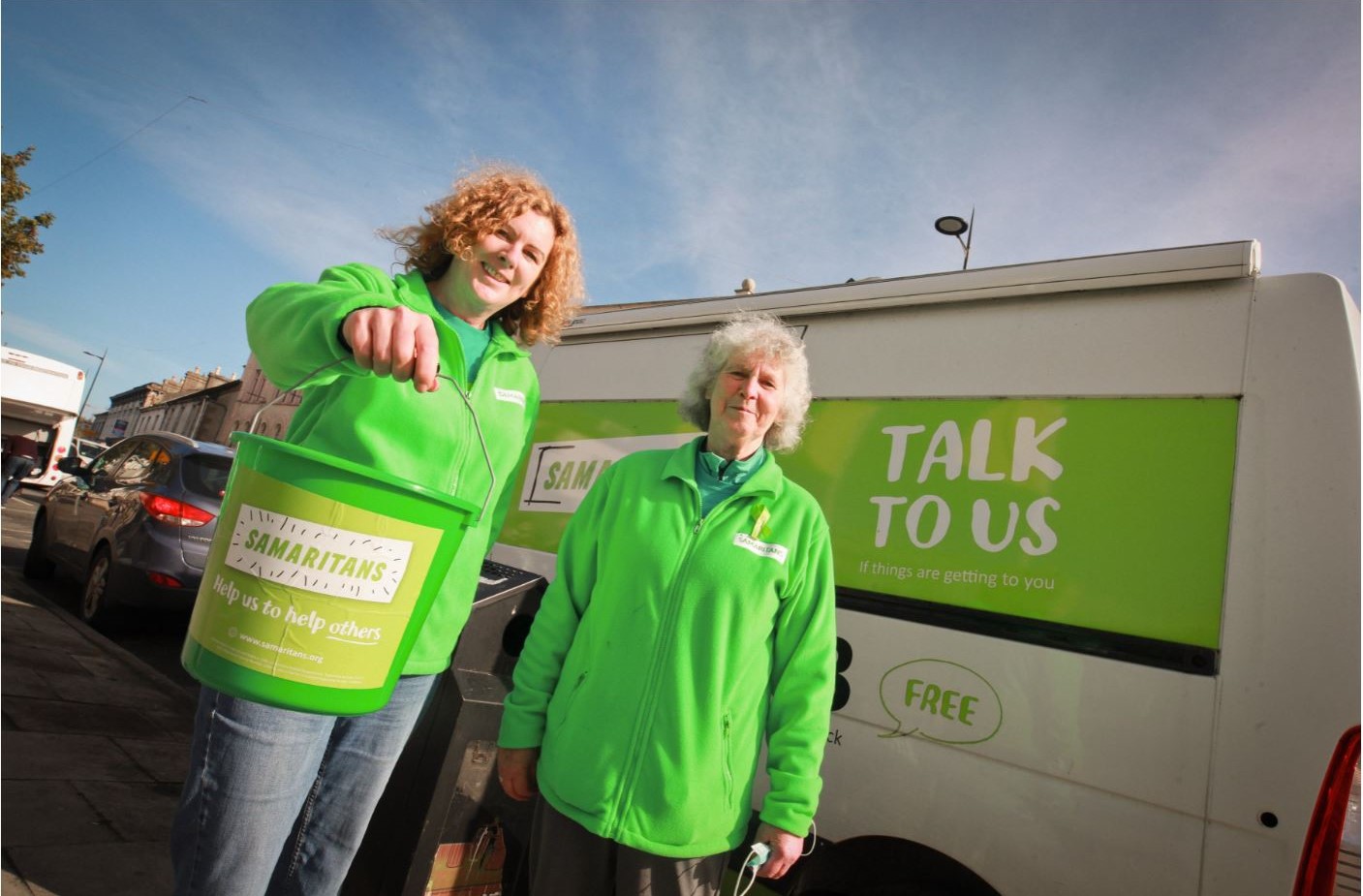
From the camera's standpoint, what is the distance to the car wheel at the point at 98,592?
20.1 feet

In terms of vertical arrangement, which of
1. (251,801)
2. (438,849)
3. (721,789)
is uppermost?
(721,789)

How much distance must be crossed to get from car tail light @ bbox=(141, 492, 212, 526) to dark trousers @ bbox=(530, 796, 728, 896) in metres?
5.29

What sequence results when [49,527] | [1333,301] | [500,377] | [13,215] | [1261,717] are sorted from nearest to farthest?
1. [500,377]
2. [1261,717]
3. [1333,301]
4. [49,527]
5. [13,215]

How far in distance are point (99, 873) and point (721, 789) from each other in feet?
7.96

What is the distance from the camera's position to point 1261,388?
2146 millimetres

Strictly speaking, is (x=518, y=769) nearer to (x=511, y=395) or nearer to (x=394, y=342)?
(x=511, y=395)

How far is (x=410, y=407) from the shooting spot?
1482 mm

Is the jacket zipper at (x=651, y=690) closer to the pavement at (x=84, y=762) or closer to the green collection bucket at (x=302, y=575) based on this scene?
the green collection bucket at (x=302, y=575)

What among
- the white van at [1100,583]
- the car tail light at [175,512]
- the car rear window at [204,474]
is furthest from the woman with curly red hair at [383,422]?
A: the car rear window at [204,474]

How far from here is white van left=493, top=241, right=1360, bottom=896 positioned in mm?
1934

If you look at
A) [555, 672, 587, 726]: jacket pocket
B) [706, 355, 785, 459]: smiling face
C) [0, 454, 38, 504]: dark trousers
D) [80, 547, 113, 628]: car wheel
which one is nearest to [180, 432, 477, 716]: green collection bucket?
[555, 672, 587, 726]: jacket pocket

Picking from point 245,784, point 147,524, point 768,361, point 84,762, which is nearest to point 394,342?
point 245,784

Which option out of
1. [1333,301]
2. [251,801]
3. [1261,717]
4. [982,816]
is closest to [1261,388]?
[1333,301]

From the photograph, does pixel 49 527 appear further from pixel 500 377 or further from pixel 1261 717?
pixel 1261 717
